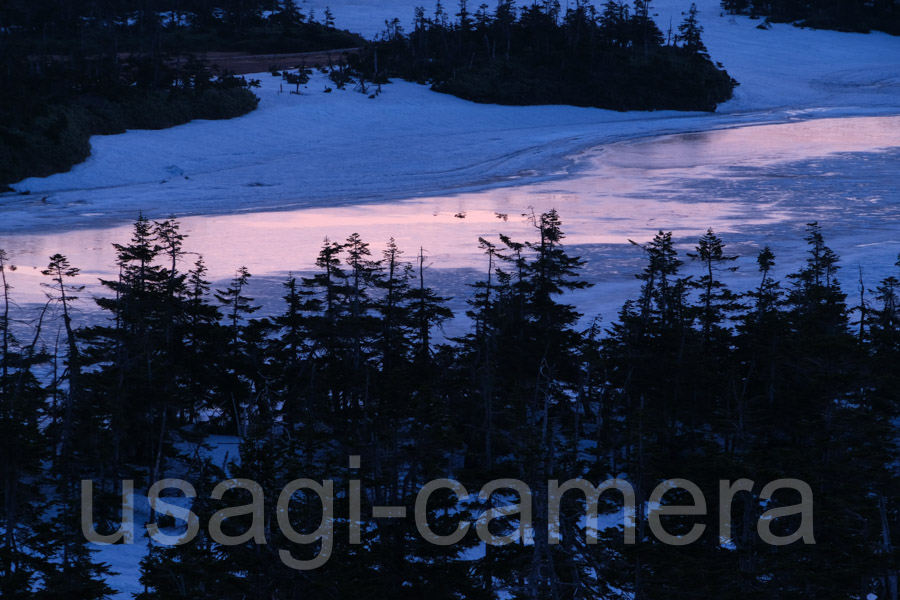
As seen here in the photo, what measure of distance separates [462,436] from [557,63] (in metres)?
56.5

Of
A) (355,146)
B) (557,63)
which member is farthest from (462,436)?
(557,63)

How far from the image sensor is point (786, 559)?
10.7m

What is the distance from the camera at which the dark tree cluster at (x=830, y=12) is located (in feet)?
302

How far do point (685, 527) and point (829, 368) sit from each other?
13.0 ft

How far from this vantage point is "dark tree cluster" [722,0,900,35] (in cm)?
9200

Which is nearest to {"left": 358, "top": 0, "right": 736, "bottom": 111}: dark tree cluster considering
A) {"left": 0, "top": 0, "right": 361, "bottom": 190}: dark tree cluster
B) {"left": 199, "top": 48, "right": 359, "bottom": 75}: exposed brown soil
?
{"left": 199, "top": 48, "right": 359, "bottom": 75}: exposed brown soil

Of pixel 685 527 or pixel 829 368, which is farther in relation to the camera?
pixel 829 368

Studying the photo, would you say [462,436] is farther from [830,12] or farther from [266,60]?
[830,12]

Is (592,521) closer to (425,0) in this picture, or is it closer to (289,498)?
(289,498)

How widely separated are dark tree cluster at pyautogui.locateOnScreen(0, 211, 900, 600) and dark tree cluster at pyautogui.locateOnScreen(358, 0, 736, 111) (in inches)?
1697

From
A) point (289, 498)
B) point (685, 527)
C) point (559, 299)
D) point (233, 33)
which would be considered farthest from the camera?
point (233, 33)

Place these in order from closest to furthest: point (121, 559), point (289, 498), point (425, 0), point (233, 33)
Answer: point (289, 498) < point (121, 559) < point (233, 33) < point (425, 0)

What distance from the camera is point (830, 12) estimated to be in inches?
3728

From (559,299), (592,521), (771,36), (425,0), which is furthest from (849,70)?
(592,521)
